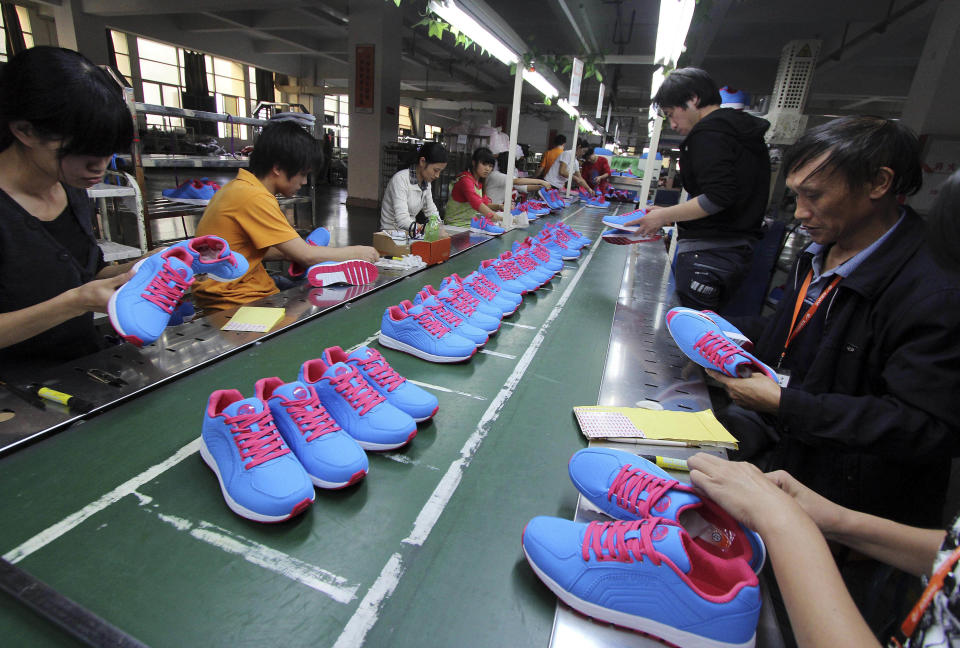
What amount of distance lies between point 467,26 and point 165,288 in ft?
9.05

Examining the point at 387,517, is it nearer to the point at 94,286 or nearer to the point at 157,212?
the point at 94,286

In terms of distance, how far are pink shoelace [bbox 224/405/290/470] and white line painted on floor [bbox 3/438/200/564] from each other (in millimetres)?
239

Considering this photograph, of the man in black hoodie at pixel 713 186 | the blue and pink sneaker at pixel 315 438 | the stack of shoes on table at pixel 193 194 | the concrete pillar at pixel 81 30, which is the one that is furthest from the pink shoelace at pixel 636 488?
the concrete pillar at pixel 81 30

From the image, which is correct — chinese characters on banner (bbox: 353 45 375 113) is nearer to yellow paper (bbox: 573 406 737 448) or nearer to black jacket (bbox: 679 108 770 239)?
black jacket (bbox: 679 108 770 239)

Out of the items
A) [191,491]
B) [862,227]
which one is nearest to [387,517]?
[191,491]

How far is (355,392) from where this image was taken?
1302 mm

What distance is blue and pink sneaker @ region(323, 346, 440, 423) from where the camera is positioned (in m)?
1.37

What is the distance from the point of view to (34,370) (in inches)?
56.9

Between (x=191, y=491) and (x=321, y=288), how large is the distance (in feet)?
5.17

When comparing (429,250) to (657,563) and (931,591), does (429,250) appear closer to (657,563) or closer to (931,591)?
(657,563)

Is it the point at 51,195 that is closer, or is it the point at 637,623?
the point at 637,623

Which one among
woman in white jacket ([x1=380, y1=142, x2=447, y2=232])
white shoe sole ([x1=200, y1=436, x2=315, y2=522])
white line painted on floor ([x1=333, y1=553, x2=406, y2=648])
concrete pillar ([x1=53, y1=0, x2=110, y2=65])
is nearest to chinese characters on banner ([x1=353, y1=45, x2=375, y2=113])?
concrete pillar ([x1=53, y1=0, x2=110, y2=65])

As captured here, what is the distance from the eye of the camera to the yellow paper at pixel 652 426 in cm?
133

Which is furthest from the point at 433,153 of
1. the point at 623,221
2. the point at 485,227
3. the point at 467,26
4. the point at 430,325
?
the point at 430,325
